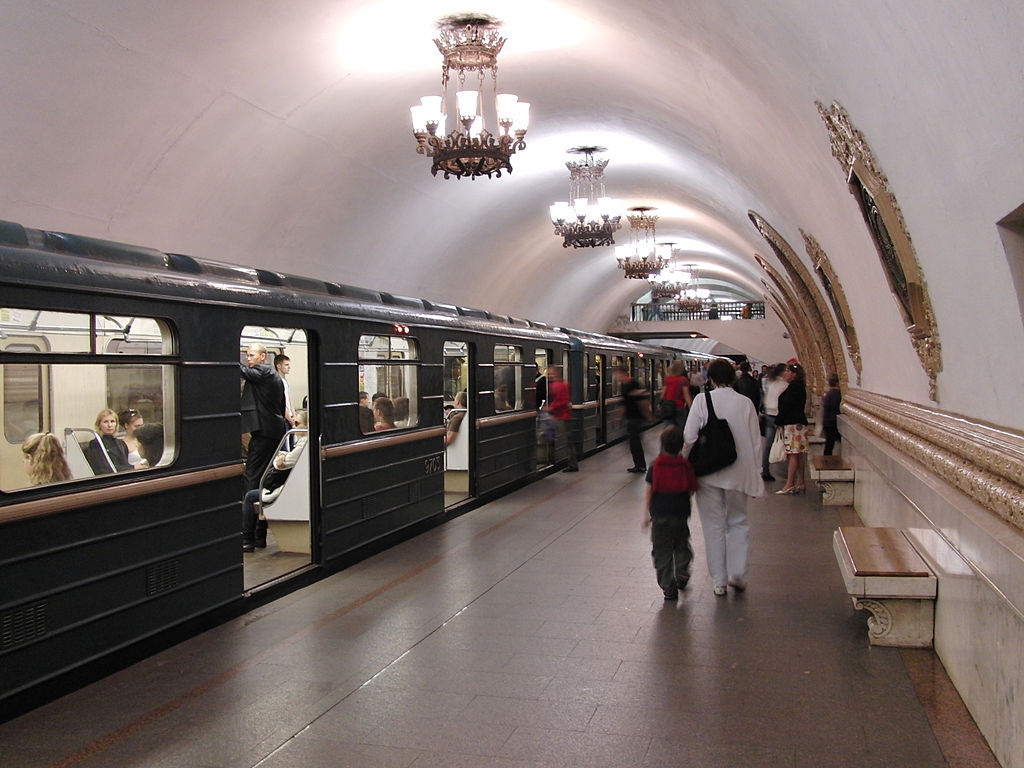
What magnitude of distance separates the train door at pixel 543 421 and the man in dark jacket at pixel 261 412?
18.7ft

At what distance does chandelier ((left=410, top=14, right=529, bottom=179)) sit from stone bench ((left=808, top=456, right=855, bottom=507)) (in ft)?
15.3

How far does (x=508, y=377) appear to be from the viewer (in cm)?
1189

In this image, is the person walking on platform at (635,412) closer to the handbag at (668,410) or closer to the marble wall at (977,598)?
the handbag at (668,410)

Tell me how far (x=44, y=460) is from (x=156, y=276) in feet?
3.91

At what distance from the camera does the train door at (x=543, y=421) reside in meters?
13.2

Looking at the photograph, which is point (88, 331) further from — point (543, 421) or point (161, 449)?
point (543, 421)

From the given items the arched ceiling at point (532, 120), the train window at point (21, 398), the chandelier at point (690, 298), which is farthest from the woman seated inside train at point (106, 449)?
the chandelier at point (690, 298)

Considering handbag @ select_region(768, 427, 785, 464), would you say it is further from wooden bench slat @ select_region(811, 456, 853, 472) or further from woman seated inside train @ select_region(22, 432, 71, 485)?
woman seated inside train @ select_region(22, 432, 71, 485)

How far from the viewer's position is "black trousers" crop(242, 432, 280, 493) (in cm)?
786

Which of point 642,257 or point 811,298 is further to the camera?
point 642,257

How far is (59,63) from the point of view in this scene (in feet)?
23.4

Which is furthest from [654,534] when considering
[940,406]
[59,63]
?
[59,63]

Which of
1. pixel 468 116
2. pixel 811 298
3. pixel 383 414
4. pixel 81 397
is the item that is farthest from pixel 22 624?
pixel 811 298

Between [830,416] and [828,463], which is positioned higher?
[830,416]
